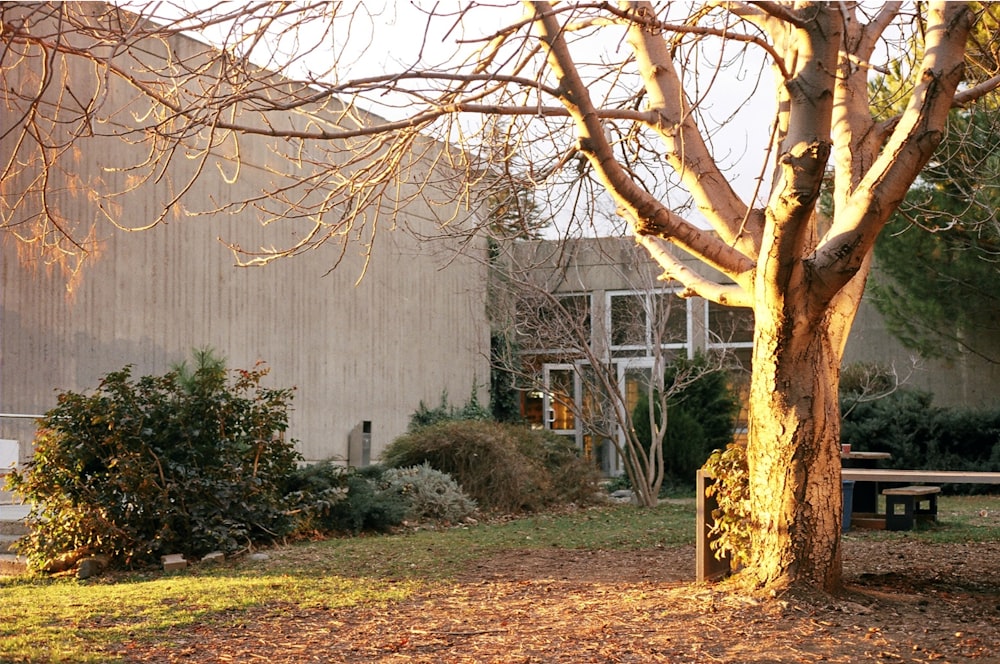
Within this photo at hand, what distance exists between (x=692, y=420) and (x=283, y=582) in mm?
11116

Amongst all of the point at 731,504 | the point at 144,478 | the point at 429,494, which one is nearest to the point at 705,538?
the point at 731,504

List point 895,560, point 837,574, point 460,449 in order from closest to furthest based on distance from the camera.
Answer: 1. point 837,574
2. point 895,560
3. point 460,449

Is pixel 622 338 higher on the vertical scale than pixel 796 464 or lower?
higher

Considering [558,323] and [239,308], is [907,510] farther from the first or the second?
[239,308]

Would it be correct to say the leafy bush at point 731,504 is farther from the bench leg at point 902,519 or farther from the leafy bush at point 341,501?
the leafy bush at point 341,501

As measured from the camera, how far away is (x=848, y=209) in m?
5.78

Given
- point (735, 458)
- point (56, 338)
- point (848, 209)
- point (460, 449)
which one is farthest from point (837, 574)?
point (56, 338)

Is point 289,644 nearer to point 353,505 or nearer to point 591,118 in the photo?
point 591,118

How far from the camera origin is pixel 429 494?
12.4 meters

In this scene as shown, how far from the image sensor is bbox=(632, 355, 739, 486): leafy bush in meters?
17.6

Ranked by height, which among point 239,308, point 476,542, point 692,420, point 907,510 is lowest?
point 476,542

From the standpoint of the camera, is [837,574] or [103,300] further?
[103,300]

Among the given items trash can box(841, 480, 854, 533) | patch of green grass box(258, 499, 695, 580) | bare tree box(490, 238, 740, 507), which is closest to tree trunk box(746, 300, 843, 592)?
patch of green grass box(258, 499, 695, 580)

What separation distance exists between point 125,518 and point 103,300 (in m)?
5.08
